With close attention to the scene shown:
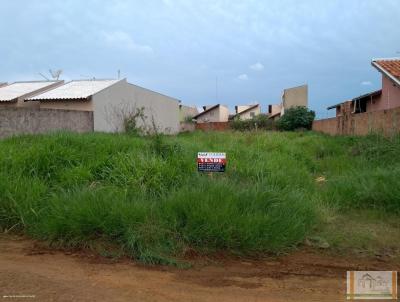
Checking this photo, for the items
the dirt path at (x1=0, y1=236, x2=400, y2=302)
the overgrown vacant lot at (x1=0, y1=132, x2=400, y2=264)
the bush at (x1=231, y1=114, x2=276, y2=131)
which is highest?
the bush at (x1=231, y1=114, x2=276, y2=131)

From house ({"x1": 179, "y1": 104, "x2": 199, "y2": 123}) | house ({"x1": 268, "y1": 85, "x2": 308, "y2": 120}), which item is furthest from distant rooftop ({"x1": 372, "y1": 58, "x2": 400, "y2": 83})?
house ({"x1": 179, "y1": 104, "x2": 199, "y2": 123})

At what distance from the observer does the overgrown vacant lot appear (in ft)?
15.0

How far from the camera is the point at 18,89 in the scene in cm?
2431

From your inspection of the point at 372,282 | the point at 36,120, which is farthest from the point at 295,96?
the point at 372,282

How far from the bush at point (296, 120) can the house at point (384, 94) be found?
11.2 m

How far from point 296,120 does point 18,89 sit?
22.2 m

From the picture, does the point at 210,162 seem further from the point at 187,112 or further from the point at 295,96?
the point at 187,112

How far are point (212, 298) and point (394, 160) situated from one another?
738 centimetres

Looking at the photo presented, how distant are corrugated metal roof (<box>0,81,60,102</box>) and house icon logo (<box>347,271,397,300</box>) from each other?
827 inches

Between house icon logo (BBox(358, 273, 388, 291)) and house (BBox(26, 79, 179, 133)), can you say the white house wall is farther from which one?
house icon logo (BBox(358, 273, 388, 291))

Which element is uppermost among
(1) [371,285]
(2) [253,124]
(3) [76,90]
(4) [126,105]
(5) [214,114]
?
(5) [214,114]

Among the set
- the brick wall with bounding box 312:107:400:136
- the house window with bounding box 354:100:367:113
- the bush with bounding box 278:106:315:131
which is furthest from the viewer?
the bush with bounding box 278:106:315:131

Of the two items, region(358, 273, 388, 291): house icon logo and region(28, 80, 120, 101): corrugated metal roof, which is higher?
region(28, 80, 120, 101): corrugated metal roof

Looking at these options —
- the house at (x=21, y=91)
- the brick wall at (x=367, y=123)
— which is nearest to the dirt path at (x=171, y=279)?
the brick wall at (x=367, y=123)
